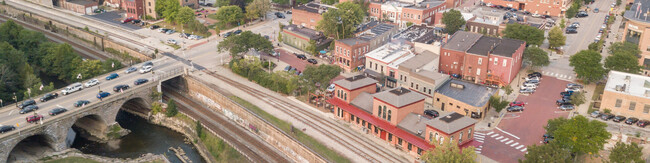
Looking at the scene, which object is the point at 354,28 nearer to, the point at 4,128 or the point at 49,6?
the point at 4,128

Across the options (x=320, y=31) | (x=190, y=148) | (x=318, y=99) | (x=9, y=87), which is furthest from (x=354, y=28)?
(x=9, y=87)

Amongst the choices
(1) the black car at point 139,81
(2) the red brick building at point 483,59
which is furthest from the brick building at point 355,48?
(1) the black car at point 139,81

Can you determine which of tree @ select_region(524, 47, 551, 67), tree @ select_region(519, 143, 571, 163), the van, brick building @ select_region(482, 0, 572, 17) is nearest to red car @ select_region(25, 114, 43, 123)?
the van

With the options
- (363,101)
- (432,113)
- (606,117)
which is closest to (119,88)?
(363,101)

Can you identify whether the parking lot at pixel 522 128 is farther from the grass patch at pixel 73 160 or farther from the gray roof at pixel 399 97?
the grass patch at pixel 73 160

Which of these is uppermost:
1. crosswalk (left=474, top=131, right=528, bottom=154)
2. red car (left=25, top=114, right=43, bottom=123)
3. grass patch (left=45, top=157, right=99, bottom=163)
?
red car (left=25, top=114, right=43, bottom=123)

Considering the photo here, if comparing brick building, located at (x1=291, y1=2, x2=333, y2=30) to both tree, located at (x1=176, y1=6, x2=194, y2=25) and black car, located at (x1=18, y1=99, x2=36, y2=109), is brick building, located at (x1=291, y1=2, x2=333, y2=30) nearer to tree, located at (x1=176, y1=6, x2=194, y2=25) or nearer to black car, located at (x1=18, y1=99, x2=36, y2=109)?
tree, located at (x1=176, y1=6, x2=194, y2=25)

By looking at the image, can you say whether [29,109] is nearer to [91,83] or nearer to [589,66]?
[91,83]

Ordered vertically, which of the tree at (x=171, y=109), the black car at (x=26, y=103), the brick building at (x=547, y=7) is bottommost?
the tree at (x=171, y=109)
